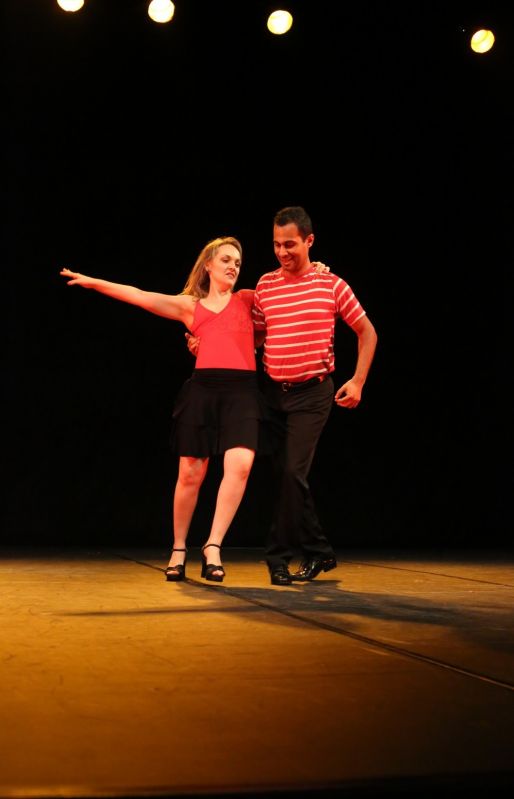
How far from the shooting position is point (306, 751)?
1.40m

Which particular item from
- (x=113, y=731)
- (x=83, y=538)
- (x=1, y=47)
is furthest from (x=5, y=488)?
(x=113, y=731)

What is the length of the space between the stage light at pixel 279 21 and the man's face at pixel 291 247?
1.65 meters

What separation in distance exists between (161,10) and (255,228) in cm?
108

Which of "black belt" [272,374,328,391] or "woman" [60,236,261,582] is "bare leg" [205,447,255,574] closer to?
"woman" [60,236,261,582]

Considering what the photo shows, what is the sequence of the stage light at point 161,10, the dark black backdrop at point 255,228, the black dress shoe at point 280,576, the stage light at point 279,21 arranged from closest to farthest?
the black dress shoe at point 280,576, the stage light at point 161,10, the stage light at point 279,21, the dark black backdrop at point 255,228

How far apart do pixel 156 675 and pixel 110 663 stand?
13cm

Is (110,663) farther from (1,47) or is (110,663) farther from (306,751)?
(1,47)

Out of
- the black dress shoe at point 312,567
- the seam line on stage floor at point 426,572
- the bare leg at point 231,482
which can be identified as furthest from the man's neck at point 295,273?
the seam line on stage floor at point 426,572

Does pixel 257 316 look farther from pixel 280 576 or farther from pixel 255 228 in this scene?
pixel 255 228

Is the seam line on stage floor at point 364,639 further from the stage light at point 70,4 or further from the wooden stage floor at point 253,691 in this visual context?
the stage light at point 70,4

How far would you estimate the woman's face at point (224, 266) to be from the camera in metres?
3.47

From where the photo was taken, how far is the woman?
11.0 ft

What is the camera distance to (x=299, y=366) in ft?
11.2

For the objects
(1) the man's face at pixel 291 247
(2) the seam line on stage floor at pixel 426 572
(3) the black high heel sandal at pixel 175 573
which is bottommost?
(3) the black high heel sandal at pixel 175 573
